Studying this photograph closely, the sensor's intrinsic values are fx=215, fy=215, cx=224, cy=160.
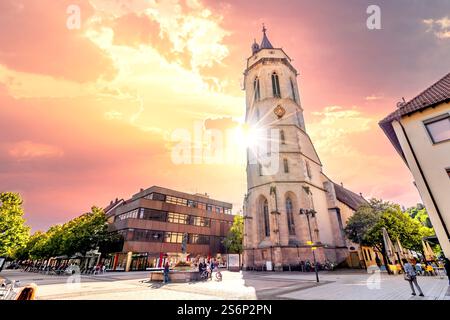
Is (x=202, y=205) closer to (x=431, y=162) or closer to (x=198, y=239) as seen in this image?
(x=198, y=239)

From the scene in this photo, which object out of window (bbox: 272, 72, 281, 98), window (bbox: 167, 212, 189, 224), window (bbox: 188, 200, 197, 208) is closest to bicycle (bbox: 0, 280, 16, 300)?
window (bbox: 167, 212, 189, 224)

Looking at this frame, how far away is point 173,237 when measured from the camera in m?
40.4

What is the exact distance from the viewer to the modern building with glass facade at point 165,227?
36.1 m

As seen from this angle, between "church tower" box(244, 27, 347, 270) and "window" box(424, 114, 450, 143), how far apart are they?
1444 cm

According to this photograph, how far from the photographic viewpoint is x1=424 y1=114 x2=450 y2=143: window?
12.2 metres

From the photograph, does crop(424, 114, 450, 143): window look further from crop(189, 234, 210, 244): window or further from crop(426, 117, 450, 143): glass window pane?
crop(189, 234, 210, 244): window

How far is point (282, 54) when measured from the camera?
4097 centimetres

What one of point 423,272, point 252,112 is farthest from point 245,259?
point 252,112

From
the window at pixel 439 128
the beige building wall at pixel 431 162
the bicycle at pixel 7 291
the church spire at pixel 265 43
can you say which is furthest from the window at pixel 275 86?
the bicycle at pixel 7 291

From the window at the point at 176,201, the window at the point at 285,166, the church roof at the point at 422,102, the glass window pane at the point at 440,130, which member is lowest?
the glass window pane at the point at 440,130

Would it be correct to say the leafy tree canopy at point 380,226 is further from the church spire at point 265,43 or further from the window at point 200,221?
the church spire at point 265,43

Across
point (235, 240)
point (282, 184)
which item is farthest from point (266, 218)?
point (235, 240)
